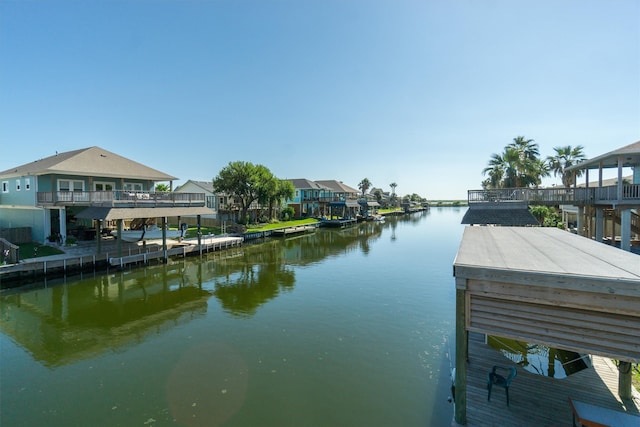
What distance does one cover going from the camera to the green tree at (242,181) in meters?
38.2

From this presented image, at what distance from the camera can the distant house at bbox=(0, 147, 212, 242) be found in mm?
20953

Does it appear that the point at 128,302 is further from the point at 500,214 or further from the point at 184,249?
the point at 500,214

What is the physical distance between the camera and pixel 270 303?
14352 millimetres

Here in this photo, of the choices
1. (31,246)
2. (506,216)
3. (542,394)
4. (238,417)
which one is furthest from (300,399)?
(31,246)

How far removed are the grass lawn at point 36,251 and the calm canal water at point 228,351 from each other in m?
4.22

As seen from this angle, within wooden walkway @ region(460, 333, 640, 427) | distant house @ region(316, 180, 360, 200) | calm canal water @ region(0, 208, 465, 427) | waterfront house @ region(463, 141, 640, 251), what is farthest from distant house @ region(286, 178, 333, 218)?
wooden walkway @ region(460, 333, 640, 427)

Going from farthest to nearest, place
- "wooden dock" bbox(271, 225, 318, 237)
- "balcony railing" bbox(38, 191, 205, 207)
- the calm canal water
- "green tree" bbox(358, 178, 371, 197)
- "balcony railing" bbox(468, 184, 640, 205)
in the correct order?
"green tree" bbox(358, 178, 371, 197), "wooden dock" bbox(271, 225, 318, 237), "balcony railing" bbox(38, 191, 205, 207), "balcony railing" bbox(468, 184, 640, 205), the calm canal water

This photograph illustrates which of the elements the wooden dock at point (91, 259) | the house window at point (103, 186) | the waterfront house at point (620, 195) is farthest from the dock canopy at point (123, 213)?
the waterfront house at point (620, 195)

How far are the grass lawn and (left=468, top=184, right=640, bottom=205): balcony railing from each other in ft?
90.3

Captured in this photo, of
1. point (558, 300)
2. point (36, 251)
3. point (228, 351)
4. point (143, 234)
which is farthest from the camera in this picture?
point (143, 234)

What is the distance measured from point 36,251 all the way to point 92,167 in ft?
24.5

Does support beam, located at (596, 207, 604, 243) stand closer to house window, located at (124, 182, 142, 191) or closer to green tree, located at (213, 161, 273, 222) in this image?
green tree, located at (213, 161, 273, 222)

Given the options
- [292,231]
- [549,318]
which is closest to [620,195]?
[549,318]

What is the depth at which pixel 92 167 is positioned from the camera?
78.8 ft
